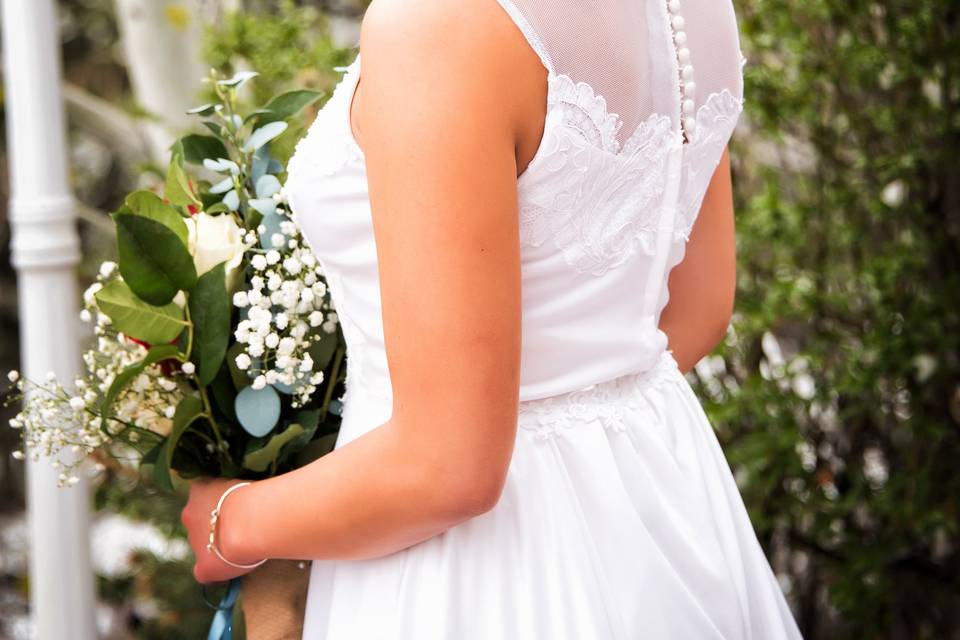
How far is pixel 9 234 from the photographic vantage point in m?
6.61

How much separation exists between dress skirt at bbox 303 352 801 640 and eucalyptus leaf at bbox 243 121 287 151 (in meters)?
0.53

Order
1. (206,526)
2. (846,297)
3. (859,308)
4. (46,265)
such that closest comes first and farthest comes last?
1. (206,526)
2. (46,265)
3. (846,297)
4. (859,308)

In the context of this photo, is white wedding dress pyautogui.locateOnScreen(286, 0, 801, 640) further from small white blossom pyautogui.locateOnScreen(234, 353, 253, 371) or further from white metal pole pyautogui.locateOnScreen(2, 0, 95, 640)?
white metal pole pyautogui.locateOnScreen(2, 0, 95, 640)

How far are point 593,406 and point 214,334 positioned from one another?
498 mm

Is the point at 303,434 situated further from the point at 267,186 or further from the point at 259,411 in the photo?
the point at 267,186

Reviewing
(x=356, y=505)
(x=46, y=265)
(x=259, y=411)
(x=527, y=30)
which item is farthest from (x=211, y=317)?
(x=46, y=265)

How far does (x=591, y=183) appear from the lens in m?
1.17

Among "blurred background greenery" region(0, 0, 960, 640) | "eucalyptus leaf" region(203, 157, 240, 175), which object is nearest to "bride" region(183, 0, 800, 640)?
"eucalyptus leaf" region(203, 157, 240, 175)

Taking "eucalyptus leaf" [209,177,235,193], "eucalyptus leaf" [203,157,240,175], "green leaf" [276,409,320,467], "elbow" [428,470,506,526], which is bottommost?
"green leaf" [276,409,320,467]

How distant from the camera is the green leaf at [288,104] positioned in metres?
1.54

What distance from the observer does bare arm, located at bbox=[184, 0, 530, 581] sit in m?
0.98

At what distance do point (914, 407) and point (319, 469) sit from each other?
2.01m

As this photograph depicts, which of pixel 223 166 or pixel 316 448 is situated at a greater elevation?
pixel 223 166

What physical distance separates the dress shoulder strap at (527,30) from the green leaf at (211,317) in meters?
0.53
